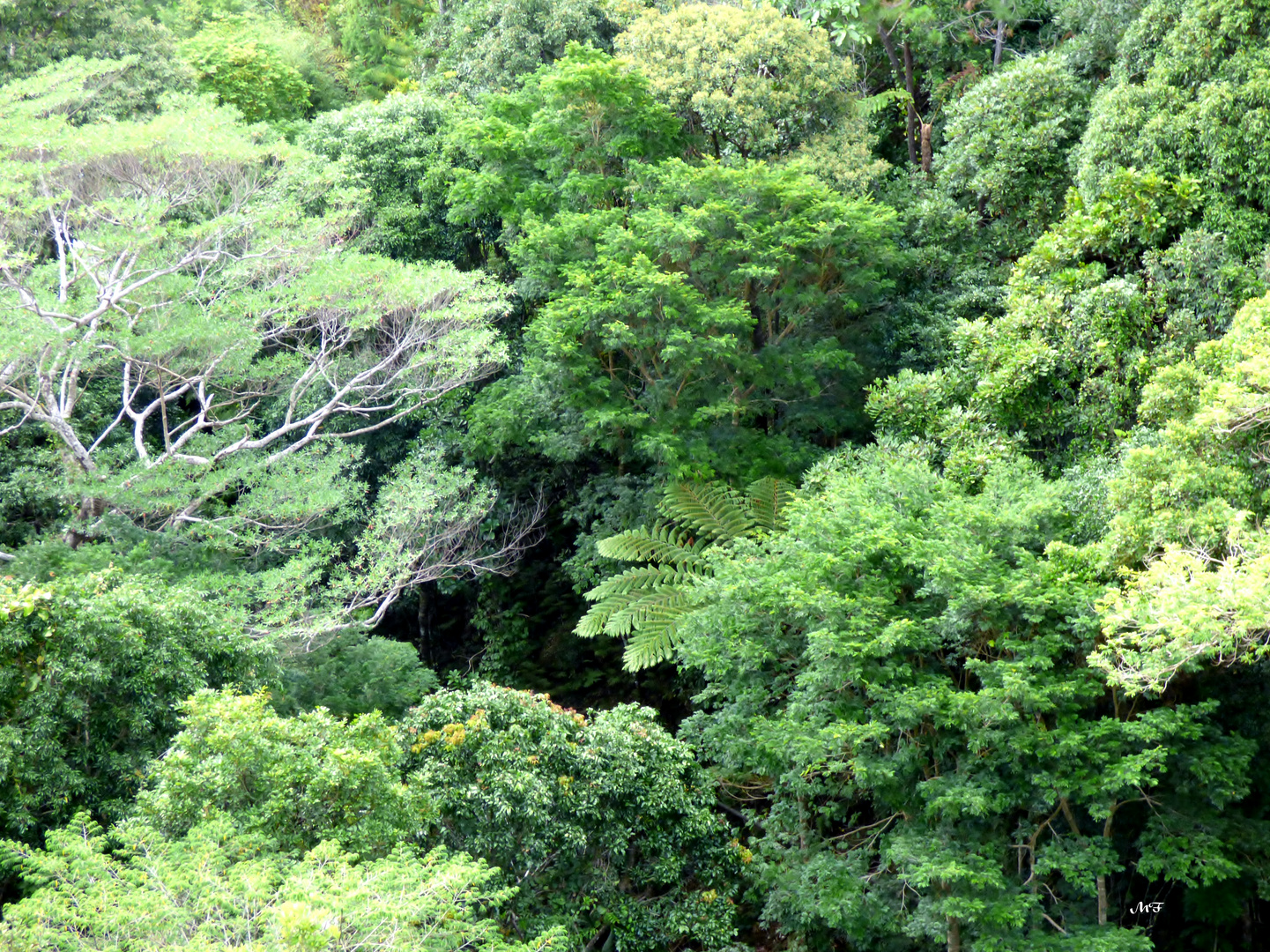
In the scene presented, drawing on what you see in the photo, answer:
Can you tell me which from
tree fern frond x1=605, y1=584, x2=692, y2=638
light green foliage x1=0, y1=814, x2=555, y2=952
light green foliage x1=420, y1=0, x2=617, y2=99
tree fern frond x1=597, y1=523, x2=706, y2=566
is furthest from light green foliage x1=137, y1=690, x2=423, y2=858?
light green foliage x1=420, y1=0, x2=617, y2=99

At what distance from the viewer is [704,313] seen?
46.5 feet

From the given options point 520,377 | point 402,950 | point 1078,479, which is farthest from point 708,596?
point 520,377

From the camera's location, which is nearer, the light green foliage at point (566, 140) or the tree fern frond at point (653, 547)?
the tree fern frond at point (653, 547)

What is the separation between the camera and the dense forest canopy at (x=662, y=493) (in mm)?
8578

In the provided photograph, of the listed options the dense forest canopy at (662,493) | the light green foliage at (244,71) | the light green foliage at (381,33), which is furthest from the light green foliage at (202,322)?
the light green foliage at (381,33)

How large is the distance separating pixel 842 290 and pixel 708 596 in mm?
5903

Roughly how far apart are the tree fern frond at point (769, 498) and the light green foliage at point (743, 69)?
525cm

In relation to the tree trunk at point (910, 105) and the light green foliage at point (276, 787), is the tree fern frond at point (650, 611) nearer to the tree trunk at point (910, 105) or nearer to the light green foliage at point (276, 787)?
the light green foliage at point (276, 787)

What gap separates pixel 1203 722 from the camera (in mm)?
9703

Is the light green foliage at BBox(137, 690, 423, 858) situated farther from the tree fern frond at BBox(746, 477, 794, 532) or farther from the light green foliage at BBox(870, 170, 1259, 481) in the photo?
the light green foliage at BBox(870, 170, 1259, 481)

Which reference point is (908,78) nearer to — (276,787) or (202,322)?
(202,322)

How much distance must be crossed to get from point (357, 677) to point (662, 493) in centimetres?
472

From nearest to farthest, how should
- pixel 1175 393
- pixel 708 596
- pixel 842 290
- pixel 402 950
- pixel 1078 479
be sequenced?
pixel 402 950
pixel 1175 393
pixel 1078 479
pixel 708 596
pixel 842 290

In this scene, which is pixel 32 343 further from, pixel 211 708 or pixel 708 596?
pixel 708 596
